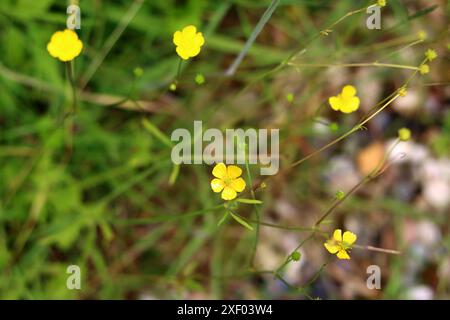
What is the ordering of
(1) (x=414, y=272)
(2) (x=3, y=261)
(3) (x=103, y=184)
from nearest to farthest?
(2) (x=3, y=261), (3) (x=103, y=184), (1) (x=414, y=272)

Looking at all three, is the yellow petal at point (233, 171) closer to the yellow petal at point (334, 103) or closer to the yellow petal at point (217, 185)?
the yellow petal at point (217, 185)

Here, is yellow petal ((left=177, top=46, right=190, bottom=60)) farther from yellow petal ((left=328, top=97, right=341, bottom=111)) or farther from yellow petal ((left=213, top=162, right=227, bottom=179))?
yellow petal ((left=328, top=97, right=341, bottom=111))

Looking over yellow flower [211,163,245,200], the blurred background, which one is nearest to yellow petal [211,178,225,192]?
yellow flower [211,163,245,200]

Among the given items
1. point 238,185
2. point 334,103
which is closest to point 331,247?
point 238,185

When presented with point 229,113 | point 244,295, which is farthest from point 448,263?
point 229,113

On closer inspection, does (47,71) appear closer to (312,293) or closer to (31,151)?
(31,151)

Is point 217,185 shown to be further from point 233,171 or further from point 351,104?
point 351,104
